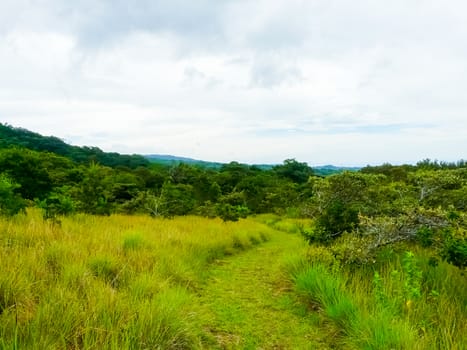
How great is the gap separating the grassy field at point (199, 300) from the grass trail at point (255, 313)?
0.02 metres

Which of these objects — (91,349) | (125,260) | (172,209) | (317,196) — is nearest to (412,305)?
(91,349)

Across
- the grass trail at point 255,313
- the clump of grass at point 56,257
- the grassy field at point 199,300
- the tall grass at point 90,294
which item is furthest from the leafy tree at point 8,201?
the grass trail at point 255,313

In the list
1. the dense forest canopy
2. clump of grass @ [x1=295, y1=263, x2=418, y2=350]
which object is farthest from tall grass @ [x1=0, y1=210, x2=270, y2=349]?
the dense forest canopy

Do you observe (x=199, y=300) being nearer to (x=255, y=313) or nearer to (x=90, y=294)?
(x=255, y=313)

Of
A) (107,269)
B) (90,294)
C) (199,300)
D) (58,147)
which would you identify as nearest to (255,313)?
(199,300)

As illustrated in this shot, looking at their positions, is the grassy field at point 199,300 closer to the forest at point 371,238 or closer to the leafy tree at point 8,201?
the forest at point 371,238

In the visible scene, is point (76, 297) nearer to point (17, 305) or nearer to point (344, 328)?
point (17, 305)

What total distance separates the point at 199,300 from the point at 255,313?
2.96ft

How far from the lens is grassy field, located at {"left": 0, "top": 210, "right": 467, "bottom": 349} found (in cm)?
343

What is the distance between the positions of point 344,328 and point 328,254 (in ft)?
7.90

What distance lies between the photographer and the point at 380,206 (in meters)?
8.30

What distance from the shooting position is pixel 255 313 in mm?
5344

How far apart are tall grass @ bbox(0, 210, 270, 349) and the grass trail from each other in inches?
15.3

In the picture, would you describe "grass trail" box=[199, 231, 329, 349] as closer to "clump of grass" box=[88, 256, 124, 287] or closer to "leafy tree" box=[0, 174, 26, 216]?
"clump of grass" box=[88, 256, 124, 287]
